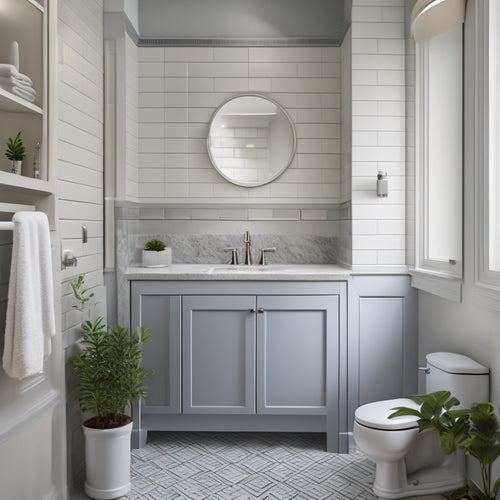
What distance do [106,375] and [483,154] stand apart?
1.90 m

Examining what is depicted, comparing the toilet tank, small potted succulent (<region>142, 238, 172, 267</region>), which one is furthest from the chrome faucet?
the toilet tank

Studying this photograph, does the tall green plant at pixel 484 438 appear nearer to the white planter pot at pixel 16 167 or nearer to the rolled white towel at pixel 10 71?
the white planter pot at pixel 16 167

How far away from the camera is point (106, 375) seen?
7.51ft

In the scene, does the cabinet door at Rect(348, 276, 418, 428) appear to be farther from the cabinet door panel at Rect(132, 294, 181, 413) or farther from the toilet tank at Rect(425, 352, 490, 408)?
the cabinet door panel at Rect(132, 294, 181, 413)

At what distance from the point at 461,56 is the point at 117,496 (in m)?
2.55

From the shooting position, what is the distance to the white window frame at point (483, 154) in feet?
6.48

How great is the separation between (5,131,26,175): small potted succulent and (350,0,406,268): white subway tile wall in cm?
185

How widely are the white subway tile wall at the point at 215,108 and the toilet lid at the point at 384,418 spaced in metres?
1.55

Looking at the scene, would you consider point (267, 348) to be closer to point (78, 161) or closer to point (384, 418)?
point (384, 418)

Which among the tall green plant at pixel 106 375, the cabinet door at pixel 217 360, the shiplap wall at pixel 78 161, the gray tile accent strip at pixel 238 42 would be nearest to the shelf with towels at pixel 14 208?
the shiplap wall at pixel 78 161

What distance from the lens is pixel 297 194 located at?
3406 mm

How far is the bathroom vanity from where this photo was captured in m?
2.78

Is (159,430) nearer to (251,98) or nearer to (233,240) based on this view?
(233,240)

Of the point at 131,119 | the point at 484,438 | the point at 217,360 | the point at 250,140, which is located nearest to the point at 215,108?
the point at 250,140
